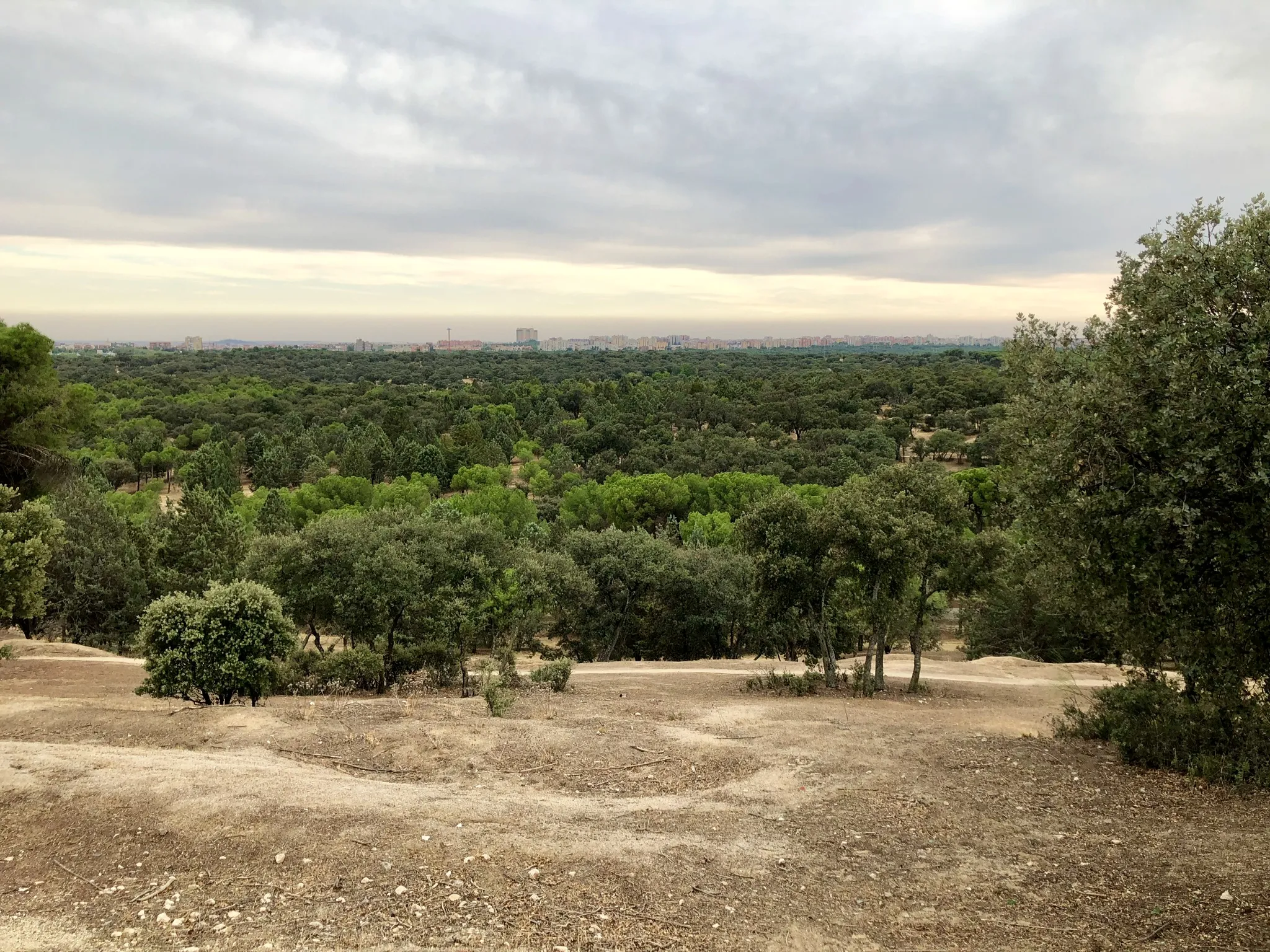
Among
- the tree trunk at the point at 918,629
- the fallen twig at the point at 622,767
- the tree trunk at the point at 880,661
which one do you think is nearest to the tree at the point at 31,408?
the fallen twig at the point at 622,767

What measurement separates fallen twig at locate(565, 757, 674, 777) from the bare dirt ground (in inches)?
6.7

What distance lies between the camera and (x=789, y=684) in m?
21.0

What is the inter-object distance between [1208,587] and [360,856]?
31.8 ft

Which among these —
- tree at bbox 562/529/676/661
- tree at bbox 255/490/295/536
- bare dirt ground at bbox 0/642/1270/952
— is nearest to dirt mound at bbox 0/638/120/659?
tree at bbox 255/490/295/536

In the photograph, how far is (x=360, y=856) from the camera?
823 centimetres

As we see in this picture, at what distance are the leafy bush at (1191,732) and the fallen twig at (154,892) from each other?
12912 millimetres

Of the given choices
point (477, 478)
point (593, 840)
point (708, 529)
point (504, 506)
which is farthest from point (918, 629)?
point (477, 478)

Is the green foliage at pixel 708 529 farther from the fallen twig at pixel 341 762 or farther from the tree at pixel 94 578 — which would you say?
the fallen twig at pixel 341 762

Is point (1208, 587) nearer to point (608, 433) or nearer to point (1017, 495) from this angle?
point (1017, 495)

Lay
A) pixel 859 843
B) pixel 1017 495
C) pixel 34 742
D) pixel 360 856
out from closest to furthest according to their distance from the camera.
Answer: pixel 360 856
pixel 859 843
pixel 1017 495
pixel 34 742

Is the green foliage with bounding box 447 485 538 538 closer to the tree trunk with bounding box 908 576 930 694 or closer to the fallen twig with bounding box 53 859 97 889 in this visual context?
the tree trunk with bounding box 908 576 930 694

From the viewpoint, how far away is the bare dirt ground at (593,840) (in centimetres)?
709

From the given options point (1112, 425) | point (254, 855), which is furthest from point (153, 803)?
point (1112, 425)

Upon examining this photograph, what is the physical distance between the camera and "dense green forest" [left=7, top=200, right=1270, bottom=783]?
325 inches
